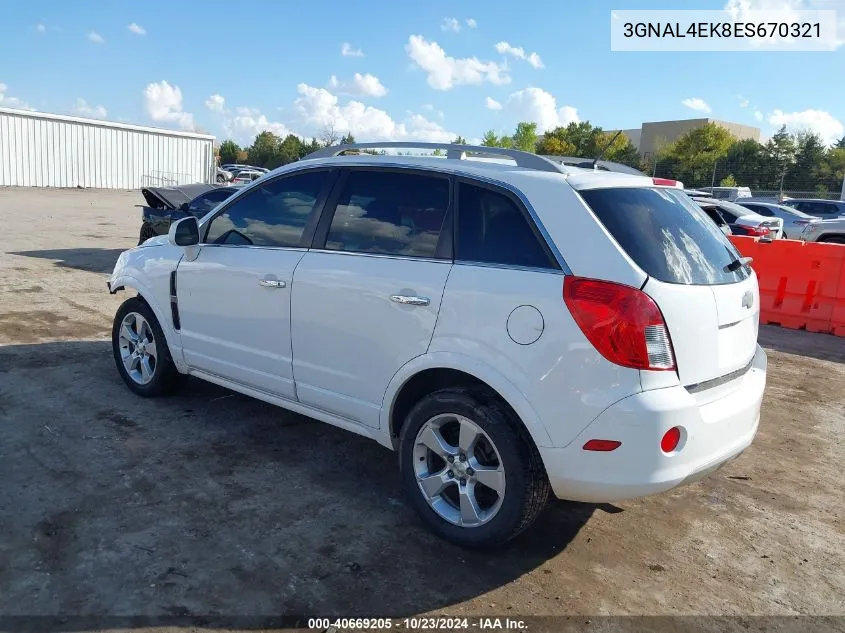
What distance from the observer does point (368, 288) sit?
3.63m

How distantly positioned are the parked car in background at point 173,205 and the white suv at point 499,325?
7275 millimetres

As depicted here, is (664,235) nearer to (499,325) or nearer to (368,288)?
(499,325)

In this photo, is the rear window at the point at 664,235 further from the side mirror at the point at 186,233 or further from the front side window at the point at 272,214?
the side mirror at the point at 186,233

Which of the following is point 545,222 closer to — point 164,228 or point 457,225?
point 457,225

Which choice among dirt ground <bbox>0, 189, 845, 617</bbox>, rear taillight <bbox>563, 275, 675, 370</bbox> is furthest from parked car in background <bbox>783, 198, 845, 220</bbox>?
rear taillight <bbox>563, 275, 675, 370</bbox>

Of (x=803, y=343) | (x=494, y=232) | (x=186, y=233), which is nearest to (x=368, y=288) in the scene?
(x=494, y=232)

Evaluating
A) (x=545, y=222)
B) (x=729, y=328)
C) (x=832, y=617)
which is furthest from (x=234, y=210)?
(x=832, y=617)

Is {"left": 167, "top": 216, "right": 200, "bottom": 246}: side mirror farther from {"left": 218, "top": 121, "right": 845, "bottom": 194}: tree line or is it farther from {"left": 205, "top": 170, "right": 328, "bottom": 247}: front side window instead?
{"left": 218, "top": 121, "right": 845, "bottom": 194}: tree line

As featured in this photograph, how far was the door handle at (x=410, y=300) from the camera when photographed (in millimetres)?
3386

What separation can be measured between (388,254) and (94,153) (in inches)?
1751

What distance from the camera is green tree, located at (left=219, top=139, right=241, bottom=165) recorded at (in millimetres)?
86812

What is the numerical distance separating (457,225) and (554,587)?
177 cm

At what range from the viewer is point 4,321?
7.48 metres

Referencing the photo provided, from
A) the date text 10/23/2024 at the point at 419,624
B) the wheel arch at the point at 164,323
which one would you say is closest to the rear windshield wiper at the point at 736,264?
the date text 10/23/2024 at the point at 419,624
